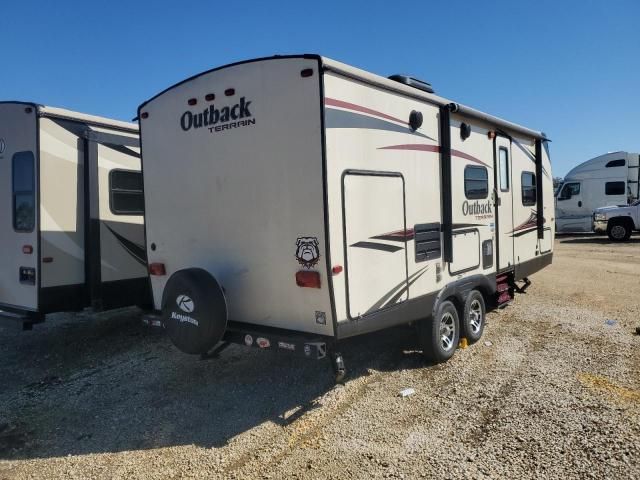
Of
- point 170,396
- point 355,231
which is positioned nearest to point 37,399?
point 170,396

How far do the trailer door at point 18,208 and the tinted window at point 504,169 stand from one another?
19.6 feet

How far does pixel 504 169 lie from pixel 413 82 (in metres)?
2.46

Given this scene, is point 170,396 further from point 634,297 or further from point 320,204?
point 634,297

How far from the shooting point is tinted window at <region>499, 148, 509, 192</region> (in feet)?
22.9

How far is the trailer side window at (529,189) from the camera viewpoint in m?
7.75

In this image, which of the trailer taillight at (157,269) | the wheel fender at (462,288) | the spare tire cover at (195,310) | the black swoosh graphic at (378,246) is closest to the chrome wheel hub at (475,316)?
the wheel fender at (462,288)

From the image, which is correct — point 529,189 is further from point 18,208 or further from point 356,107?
point 18,208

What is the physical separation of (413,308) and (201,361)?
2.56m

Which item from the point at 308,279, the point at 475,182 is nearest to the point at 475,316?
the point at 475,182

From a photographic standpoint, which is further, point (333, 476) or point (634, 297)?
point (634, 297)

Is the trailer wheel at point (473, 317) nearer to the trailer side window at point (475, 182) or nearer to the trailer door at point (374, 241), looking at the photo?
the trailer side window at point (475, 182)

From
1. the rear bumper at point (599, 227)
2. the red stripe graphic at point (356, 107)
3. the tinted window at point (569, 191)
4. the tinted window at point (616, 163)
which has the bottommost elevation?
the rear bumper at point (599, 227)

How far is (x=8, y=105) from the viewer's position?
6238 millimetres

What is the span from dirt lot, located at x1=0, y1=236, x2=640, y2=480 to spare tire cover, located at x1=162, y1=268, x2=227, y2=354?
2.21 ft
